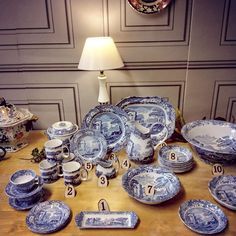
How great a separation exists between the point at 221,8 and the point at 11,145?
990 mm

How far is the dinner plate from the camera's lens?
0.97 metres

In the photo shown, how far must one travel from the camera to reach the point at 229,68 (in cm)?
108

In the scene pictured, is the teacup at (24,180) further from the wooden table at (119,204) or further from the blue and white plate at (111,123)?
the blue and white plate at (111,123)

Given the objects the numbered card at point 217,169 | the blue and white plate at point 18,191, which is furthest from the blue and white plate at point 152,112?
the blue and white plate at point 18,191

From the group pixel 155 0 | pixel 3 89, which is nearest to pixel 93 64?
pixel 155 0

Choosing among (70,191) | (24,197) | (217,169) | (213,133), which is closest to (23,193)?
(24,197)

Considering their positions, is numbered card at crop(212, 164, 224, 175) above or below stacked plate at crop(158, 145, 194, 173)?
below

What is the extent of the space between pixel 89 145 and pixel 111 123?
0.13 metres

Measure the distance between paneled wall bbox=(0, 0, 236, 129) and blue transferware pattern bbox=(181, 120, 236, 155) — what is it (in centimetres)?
19

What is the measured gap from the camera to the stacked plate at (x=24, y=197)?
0.69m

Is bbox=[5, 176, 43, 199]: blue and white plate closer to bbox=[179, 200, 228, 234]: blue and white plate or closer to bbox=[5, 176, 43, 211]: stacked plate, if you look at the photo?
bbox=[5, 176, 43, 211]: stacked plate

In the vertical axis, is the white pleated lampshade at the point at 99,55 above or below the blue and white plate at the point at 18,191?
above

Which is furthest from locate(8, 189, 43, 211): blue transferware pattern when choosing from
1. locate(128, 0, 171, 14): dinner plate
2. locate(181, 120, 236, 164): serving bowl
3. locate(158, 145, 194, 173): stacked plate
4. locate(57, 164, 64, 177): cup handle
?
locate(128, 0, 171, 14): dinner plate

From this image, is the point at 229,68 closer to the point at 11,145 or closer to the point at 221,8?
the point at 221,8
